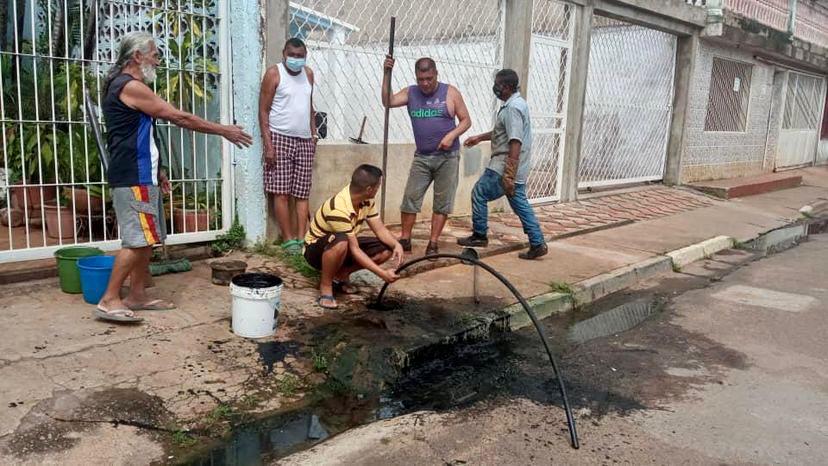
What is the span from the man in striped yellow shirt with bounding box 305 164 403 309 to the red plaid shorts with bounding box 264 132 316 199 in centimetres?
122

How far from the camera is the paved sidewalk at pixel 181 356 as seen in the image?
3020mm

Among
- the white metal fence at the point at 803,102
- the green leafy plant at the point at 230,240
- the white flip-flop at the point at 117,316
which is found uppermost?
the white metal fence at the point at 803,102

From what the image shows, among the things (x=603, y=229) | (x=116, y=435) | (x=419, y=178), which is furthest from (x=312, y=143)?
(x=603, y=229)

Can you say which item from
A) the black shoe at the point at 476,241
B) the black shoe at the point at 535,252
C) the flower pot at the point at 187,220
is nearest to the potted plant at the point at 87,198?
the flower pot at the point at 187,220

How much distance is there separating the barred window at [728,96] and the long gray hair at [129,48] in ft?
41.4

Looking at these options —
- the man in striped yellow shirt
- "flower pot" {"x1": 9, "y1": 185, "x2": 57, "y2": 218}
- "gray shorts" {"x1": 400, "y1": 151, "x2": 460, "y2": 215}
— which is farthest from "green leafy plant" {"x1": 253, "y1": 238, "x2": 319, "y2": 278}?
"flower pot" {"x1": 9, "y1": 185, "x2": 57, "y2": 218}

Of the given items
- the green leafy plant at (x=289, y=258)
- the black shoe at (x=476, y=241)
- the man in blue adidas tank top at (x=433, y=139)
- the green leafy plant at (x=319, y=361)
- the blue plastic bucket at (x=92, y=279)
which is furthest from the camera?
the black shoe at (x=476, y=241)

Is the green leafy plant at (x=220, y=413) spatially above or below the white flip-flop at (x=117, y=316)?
below

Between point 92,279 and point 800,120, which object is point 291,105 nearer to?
point 92,279

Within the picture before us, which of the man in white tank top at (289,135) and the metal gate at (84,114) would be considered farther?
the man in white tank top at (289,135)

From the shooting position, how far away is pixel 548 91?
9.73 metres

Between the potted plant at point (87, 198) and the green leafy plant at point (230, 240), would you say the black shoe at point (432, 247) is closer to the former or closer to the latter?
the green leafy plant at point (230, 240)

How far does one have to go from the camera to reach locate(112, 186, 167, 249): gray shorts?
4.14m

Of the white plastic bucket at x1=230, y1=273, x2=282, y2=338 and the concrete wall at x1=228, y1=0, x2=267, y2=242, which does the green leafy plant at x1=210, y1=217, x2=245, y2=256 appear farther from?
the white plastic bucket at x1=230, y1=273, x2=282, y2=338
